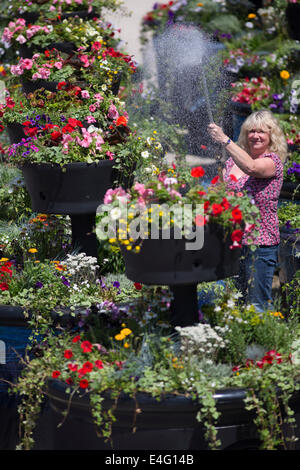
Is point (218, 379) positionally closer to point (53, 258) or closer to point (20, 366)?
point (20, 366)

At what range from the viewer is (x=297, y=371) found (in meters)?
3.72

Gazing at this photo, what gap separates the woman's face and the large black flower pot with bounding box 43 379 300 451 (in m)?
1.40

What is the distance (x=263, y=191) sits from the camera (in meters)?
4.53

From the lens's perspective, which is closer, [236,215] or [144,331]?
[236,215]

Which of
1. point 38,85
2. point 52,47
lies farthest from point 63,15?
point 38,85

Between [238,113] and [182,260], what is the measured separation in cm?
433

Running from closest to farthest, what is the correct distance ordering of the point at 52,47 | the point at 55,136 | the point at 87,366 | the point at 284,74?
1. the point at 87,366
2. the point at 55,136
3. the point at 52,47
4. the point at 284,74

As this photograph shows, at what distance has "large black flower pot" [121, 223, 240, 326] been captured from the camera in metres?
3.60

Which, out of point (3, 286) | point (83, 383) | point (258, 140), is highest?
point (258, 140)

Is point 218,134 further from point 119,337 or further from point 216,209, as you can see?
point 119,337

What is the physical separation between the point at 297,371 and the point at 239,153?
1.16 meters

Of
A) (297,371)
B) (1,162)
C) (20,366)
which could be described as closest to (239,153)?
(297,371)

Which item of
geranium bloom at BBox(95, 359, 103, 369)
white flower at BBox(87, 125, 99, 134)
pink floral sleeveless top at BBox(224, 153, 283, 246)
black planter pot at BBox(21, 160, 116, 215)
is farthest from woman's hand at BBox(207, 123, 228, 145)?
geranium bloom at BBox(95, 359, 103, 369)

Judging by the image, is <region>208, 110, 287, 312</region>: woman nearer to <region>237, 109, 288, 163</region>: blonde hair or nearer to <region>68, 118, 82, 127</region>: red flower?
<region>237, 109, 288, 163</region>: blonde hair
